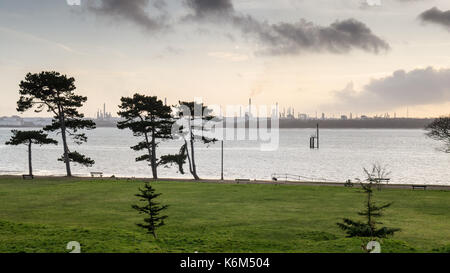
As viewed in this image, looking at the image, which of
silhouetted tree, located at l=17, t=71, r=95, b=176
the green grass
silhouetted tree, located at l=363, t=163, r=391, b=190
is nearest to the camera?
the green grass

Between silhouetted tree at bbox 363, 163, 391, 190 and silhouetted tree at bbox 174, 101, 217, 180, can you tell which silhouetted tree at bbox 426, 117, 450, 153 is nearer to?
silhouetted tree at bbox 363, 163, 391, 190

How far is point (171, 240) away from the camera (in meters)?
17.2

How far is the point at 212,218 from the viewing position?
27.4m

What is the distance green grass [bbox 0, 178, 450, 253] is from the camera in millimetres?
14867

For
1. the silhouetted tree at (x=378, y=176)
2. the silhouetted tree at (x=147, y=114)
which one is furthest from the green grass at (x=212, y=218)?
the silhouetted tree at (x=147, y=114)

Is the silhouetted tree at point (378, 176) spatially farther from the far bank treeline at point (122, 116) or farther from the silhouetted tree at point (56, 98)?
the silhouetted tree at point (56, 98)

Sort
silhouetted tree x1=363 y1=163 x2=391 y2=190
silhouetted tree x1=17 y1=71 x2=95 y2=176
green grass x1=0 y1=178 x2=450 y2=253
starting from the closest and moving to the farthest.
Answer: green grass x1=0 y1=178 x2=450 y2=253 < silhouetted tree x1=363 y1=163 x2=391 y2=190 < silhouetted tree x1=17 y1=71 x2=95 y2=176

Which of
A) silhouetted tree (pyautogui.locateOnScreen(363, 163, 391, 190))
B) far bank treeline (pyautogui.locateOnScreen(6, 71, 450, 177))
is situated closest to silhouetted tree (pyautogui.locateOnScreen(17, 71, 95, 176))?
far bank treeline (pyautogui.locateOnScreen(6, 71, 450, 177))

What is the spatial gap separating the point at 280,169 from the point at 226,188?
65141mm

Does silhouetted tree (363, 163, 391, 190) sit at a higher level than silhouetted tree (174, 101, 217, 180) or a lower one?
lower

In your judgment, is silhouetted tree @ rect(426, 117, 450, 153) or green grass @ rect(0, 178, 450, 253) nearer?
green grass @ rect(0, 178, 450, 253)

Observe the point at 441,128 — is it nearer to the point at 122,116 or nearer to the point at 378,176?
the point at 378,176
